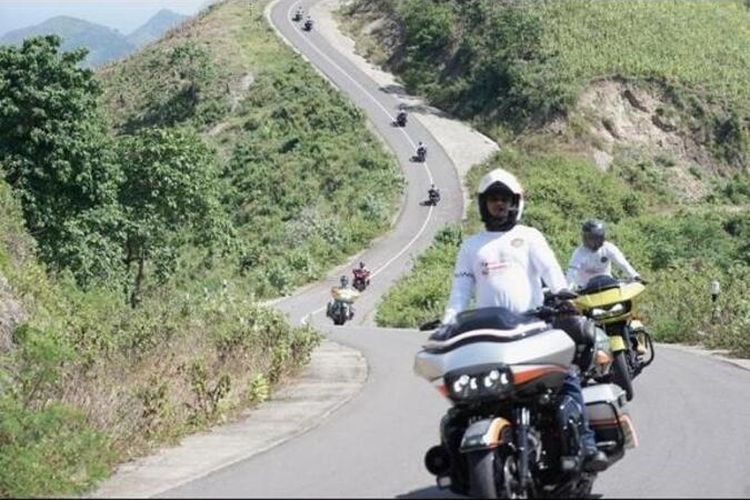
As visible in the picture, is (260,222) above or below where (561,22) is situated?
below

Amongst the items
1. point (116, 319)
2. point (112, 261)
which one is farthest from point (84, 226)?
point (116, 319)

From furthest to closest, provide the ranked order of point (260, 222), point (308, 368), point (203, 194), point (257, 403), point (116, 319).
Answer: point (260, 222)
point (203, 194)
point (116, 319)
point (308, 368)
point (257, 403)

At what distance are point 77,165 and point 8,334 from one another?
1694 cm

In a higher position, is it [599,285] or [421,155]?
[421,155]

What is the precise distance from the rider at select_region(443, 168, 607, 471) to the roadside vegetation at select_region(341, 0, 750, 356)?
29568 millimetres

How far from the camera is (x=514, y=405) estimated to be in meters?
6.31

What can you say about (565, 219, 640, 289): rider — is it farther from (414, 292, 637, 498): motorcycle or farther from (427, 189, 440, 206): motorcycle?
(427, 189, 440, 206): motorcycle

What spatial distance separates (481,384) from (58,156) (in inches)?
1052

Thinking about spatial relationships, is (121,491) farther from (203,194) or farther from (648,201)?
(648,201)

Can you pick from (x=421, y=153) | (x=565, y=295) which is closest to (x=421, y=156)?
(x=421, y=153)

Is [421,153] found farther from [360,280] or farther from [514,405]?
[514,405]

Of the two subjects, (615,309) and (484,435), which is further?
(615,309)

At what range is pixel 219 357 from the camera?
1262cm

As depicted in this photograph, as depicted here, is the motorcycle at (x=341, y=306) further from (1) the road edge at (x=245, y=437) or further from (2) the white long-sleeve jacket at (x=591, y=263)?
(2) the white long-sleeve jacket at (x=591, y=263)
